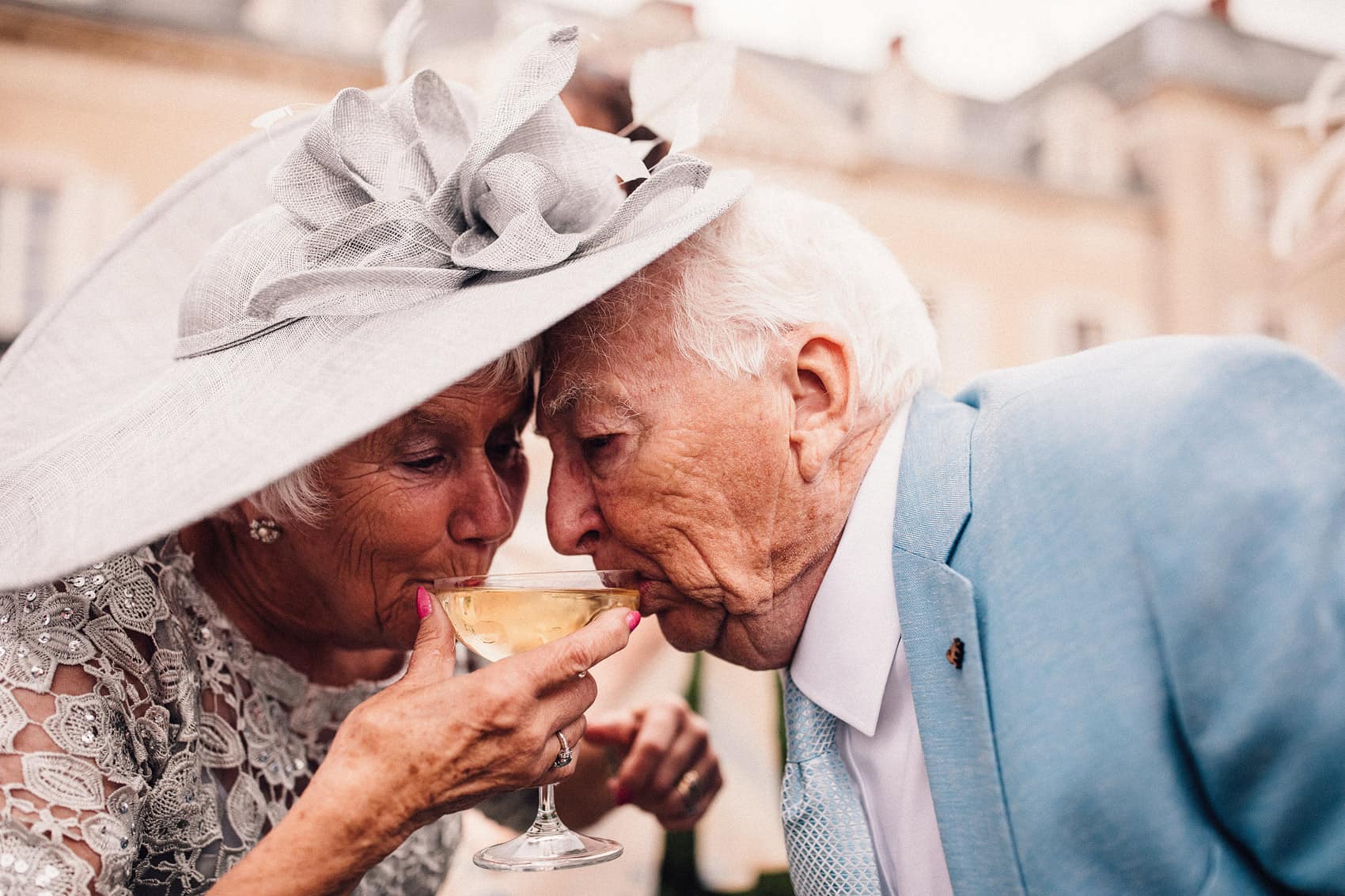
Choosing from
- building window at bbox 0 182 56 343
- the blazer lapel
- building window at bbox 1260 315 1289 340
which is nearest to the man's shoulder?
the blazer lapel

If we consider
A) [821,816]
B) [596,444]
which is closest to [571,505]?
[596,444]

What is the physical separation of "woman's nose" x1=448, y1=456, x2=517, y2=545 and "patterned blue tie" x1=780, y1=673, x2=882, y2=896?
72cm

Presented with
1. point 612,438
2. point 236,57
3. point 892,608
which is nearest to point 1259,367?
point 892,608

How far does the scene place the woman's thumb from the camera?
1882 mm

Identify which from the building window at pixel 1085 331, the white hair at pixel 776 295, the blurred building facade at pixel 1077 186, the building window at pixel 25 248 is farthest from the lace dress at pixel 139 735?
the building window at pixel 1085 331

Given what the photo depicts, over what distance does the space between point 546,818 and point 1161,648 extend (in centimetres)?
124

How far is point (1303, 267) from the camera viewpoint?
4.81 metres

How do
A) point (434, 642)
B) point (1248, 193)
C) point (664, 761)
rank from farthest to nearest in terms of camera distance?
point (1248, 193)
point (664, 761)
point (434, 642)

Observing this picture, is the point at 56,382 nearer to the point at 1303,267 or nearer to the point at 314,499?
the point at 314,499

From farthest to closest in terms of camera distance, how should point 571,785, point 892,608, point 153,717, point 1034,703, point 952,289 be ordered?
point 952,289, point 571,785, point 892,608, point 153,717, point 1034,703

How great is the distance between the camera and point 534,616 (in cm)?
203

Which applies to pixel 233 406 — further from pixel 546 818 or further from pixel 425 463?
pixel 546 818

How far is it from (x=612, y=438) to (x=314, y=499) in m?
0.61

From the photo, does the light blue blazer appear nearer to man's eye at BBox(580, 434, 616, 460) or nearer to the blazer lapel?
the blazer lapel
